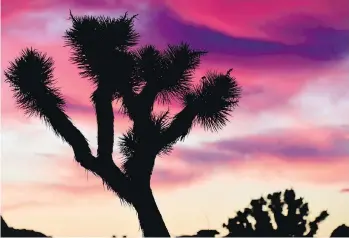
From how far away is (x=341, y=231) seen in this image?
1320 centimetres

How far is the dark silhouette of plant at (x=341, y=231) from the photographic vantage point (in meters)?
13.1

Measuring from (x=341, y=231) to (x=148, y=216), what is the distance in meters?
3.98

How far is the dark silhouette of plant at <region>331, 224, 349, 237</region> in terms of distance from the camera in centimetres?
1308

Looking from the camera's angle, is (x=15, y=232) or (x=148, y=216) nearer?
(x=148, y=216)

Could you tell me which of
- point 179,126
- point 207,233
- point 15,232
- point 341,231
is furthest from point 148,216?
point 341,231

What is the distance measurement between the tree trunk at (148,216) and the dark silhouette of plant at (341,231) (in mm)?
3451

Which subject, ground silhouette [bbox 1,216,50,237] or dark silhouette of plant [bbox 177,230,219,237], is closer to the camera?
dark silhouette of plant [bbox 177,230,219,237]

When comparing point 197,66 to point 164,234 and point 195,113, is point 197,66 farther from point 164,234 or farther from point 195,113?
point 164,234

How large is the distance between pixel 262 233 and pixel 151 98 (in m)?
3.66

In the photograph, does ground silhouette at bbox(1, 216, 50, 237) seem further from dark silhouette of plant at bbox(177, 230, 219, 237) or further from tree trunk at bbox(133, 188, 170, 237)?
dark silhouette of plant at bbox(177, 230, 219, 237)

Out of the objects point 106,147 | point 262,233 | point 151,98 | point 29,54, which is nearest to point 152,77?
point 151,98

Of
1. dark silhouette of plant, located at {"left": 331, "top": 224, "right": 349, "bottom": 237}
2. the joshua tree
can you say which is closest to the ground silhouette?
the joshua tree

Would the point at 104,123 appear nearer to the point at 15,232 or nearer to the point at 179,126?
the point at 179,126

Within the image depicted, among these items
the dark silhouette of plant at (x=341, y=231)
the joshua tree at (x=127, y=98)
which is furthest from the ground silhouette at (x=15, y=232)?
the dark silhouette of plant at (x=341, y=231)
